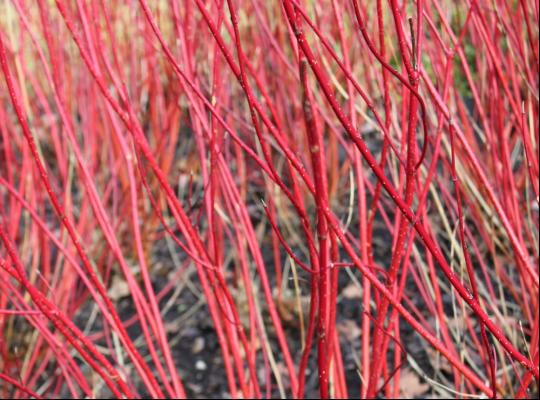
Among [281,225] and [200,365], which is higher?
[281,225]

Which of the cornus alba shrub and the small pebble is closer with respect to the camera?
the cornus alba shrub

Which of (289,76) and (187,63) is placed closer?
(187,63)

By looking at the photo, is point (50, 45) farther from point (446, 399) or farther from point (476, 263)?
point (476, 263)

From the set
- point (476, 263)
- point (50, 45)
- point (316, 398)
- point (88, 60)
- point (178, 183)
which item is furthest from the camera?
point (178, 183)

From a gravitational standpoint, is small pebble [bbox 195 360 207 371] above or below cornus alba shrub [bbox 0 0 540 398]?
below

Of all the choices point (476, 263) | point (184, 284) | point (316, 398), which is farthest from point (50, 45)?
point (476, 263)

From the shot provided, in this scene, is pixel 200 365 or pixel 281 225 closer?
pixel 200 365

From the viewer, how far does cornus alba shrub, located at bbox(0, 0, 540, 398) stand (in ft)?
3.21

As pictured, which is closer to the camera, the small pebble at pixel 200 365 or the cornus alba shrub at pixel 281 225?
the cornus alba shrub at pixel 281 225

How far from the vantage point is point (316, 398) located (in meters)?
1.84

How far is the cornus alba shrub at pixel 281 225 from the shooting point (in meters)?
0.98

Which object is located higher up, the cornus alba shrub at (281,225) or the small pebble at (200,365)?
the cornus alba shrub at (281,225)

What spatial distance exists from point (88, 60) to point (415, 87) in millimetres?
418

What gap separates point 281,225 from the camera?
8.19 feet
